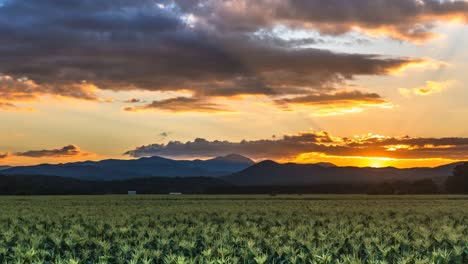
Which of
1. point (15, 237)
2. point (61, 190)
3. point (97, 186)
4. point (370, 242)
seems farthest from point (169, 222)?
point (97, 186)

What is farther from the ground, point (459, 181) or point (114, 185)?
point (459, 181)

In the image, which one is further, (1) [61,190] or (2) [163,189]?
(2) [163,189]

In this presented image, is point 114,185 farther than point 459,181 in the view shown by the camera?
Yes

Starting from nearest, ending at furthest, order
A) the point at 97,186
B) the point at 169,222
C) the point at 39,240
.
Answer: the point at 39,240 → the point at 169,222 → the point at 97,186

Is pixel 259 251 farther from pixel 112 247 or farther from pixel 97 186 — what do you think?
pixel 97 186

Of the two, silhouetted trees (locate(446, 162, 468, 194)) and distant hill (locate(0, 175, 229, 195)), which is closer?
silhouetted trees (locate(446, 162, 468, 194))

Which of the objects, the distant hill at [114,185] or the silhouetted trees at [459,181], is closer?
the silhouetted trees at [459,181]

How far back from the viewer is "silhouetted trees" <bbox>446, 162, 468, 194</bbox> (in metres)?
146

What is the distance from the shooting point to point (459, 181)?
148m

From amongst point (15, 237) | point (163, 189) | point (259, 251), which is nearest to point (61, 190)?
point (163, 189)

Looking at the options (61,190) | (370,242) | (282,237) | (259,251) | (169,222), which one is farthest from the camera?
(61,190)

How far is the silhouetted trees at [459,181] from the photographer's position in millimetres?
145750

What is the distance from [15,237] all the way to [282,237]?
10703 mm

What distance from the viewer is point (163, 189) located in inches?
7023
